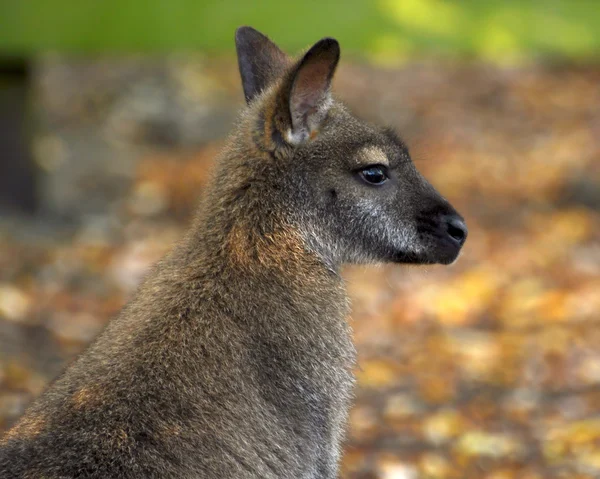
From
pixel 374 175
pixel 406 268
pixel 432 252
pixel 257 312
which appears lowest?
pixel 257 312

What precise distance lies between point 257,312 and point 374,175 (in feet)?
2.67

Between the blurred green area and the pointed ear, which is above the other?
the blurred green area

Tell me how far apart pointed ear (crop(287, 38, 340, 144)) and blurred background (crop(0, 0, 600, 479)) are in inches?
46.6

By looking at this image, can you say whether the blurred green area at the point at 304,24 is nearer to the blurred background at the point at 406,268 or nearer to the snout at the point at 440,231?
the blurred background at the point at 406,268

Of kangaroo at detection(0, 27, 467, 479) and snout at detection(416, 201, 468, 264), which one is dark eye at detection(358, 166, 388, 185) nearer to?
kangaroo at detection(0, 27, 467, 479)

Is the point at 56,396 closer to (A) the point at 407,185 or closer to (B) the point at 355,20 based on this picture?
(A) the point at 407,185

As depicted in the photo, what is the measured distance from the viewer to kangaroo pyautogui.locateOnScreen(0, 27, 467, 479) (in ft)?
11.4

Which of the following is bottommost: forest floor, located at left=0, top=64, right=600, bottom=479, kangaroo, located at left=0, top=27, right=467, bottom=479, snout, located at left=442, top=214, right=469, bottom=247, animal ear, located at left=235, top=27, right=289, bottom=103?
kangaroo, located at left=0, top=27, right=467, bottom=479

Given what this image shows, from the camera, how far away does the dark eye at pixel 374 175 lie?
4.30m

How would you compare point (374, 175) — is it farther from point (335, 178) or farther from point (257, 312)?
point (257, 312)

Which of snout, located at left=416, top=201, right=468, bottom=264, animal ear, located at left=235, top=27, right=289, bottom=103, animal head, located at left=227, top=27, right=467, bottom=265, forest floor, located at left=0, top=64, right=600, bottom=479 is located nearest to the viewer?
animal head, located at left=227, top=27, right=467, bottom=265

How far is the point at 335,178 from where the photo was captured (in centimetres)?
424

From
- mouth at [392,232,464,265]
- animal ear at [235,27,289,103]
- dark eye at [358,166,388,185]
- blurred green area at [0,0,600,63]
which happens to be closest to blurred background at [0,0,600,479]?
blurred green area at [0,0,600,63]

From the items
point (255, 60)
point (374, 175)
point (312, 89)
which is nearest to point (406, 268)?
A: point (374, 175)
